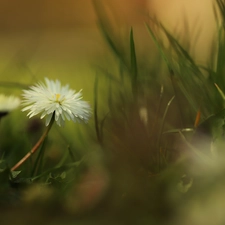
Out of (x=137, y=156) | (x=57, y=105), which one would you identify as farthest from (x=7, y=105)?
(x=137, y=156)

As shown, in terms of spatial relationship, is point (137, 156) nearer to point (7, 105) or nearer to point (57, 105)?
point (57, 105)

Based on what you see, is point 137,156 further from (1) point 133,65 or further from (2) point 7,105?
(2) point 7,105

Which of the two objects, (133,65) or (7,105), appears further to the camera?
(7,105)

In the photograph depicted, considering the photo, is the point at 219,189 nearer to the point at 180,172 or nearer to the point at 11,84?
the point at 180,172

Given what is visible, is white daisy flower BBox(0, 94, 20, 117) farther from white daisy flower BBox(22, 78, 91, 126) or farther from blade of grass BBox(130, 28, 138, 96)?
blade of grass BBox(130, 28, 138, 96)

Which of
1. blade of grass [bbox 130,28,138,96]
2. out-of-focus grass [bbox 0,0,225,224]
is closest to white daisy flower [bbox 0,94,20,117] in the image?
out-of-focus grass [bbox 0,0,225,224]

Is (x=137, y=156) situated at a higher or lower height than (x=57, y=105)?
lower

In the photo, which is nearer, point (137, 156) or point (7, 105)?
point (137, 156)

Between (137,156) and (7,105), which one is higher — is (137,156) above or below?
below

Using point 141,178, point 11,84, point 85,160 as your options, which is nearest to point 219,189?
point 141,178
